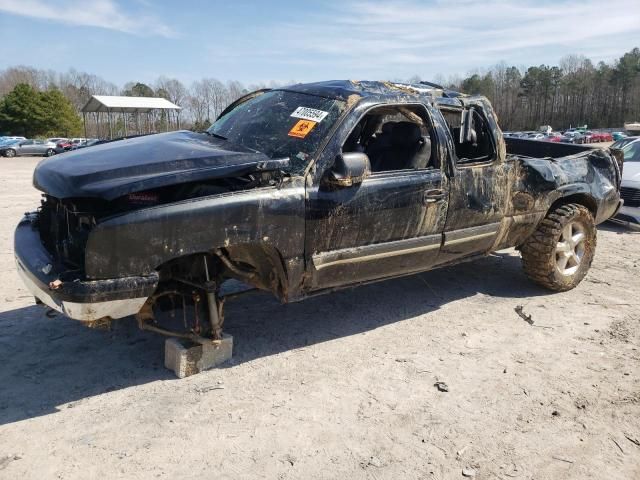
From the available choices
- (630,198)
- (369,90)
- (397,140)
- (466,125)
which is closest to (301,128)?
(369,90)

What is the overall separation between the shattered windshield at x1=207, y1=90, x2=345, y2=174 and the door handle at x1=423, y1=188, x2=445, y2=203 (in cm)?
92

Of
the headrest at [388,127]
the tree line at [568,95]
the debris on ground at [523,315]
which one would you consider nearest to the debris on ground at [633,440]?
the debris on ground at [523,315]

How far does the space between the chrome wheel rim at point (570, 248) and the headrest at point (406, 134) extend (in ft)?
5.95

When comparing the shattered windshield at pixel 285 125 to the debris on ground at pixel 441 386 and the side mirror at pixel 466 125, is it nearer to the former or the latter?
the side mirror at pixel 466 125

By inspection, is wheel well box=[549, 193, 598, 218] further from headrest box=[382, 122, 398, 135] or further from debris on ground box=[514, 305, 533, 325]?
headrest box=[382, 122, 398, 135]

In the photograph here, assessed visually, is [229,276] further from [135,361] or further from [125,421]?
[125,421]

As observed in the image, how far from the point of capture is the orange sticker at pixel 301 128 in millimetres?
3885

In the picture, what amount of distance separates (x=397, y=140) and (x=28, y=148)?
3877 centimetres

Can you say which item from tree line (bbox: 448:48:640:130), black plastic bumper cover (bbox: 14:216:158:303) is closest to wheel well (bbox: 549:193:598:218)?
black plastic bumper cover (bbox: 14:216:158:303)

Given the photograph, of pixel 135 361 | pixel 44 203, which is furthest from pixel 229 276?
pixel 44 203

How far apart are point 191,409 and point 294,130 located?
2.04 m

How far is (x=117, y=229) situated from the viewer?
2908 millimetres

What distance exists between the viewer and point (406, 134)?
490 cm

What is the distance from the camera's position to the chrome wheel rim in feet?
17.7
